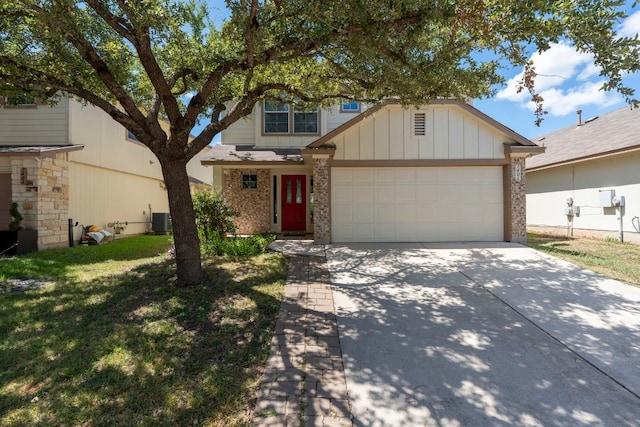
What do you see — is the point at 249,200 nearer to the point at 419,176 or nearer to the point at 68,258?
the point at 68,258

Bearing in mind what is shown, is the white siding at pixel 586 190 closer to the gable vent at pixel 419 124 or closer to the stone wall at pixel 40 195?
the gable vent at pixel 419 124

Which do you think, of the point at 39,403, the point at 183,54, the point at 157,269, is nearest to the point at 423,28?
the point at 183,54

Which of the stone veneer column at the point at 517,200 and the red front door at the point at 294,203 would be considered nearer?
the stone veneer column at the point at 517,200

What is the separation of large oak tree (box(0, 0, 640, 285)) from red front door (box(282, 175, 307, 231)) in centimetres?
481

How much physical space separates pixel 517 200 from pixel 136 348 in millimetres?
10120

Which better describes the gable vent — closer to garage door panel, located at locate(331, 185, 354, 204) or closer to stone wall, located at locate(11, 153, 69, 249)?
garage door panel, located at locate(331, 185, 354, 204)

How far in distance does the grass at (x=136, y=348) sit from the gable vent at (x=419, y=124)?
250 inches

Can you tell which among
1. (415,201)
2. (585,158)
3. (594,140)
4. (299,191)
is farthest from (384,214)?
(594,140)

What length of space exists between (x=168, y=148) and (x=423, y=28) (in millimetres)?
4349

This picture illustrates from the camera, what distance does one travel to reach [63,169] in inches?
392

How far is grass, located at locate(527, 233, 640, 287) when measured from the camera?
20.7ft

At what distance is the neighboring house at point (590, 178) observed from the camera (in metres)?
10.1

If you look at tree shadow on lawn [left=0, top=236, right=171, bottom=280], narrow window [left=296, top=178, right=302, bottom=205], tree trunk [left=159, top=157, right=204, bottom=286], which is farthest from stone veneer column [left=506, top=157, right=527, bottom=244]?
tree shadow on lawn [left=0, top=236, right=171, bottom=280]

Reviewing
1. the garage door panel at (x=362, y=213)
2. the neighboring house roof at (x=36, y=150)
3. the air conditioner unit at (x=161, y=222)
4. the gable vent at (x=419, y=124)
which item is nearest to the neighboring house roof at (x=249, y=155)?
the garage door panel at (x=362, y=213)
